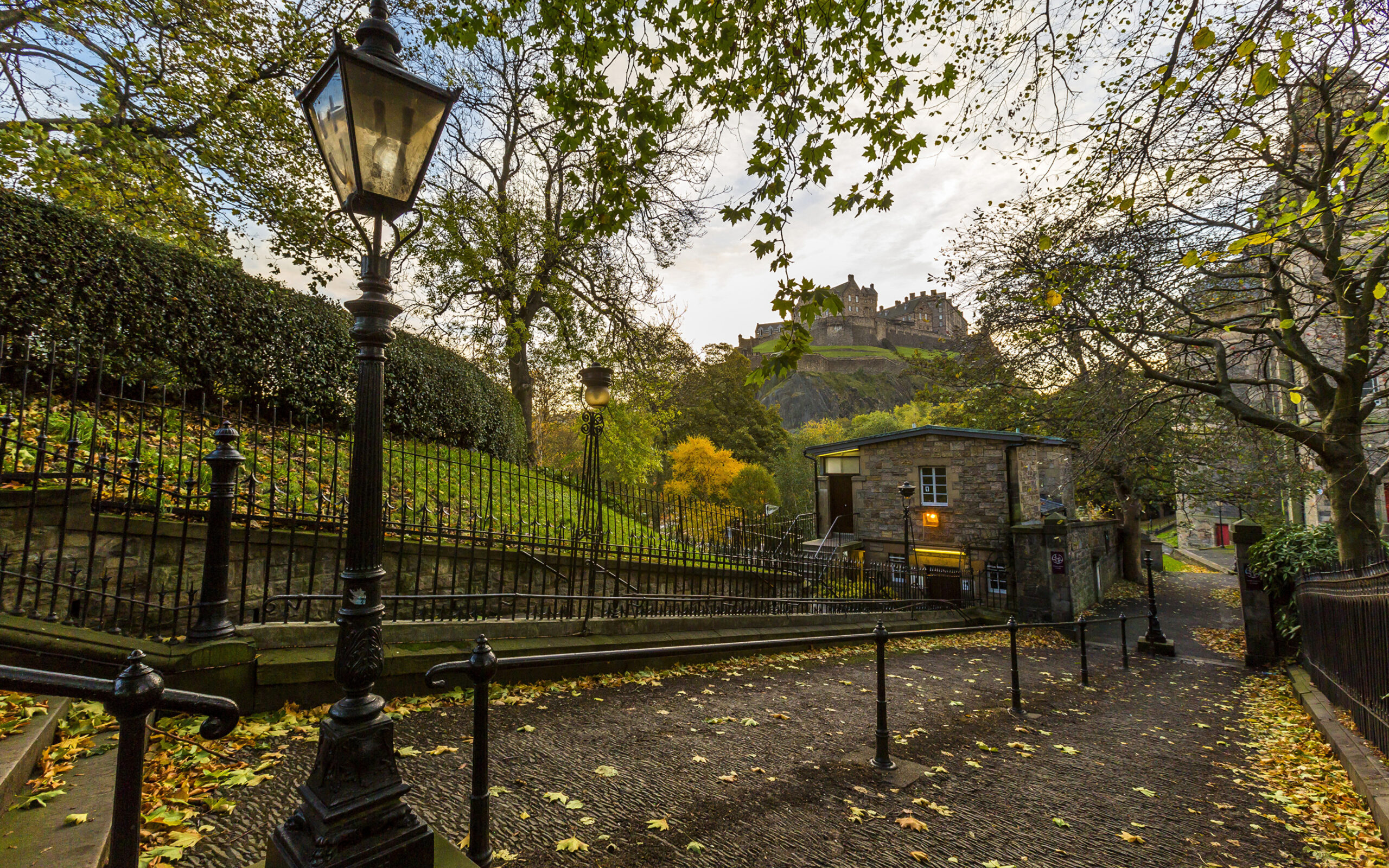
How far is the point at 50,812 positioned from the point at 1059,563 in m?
19.8

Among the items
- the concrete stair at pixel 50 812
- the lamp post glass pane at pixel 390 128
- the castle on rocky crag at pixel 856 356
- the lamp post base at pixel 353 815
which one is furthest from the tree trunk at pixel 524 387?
the castle on rocky crag at pixel 856 356

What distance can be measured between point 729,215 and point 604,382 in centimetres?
284

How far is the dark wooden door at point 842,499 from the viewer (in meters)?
26.6

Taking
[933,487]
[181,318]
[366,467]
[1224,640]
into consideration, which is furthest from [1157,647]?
[181,318]

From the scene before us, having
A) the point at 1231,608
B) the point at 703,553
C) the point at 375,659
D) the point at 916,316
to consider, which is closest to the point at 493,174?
the point at 703,553

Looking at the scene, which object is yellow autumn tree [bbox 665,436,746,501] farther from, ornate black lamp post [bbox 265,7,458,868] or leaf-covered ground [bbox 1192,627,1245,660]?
ornate black lamp post [bbox 265,7,458,868]

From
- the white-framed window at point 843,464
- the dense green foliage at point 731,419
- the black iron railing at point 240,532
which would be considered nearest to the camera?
the black iron railing at point 240,532

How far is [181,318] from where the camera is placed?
→ 20.8 feet

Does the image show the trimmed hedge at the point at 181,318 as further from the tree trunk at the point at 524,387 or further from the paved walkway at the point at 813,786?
the tree trunk at the point at 524,387

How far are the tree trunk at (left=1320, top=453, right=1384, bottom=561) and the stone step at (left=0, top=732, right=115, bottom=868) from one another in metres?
13.7

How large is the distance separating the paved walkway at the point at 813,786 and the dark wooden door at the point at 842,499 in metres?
20.5

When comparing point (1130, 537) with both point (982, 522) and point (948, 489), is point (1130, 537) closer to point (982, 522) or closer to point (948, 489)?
point (982, 522)

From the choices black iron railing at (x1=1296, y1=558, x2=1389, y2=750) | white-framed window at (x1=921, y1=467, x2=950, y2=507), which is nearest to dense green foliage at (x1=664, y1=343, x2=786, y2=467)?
white-framed window at (x1=921, y1=467, x2=950, y2=507)

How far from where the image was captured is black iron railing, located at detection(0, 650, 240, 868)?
1259 mm
